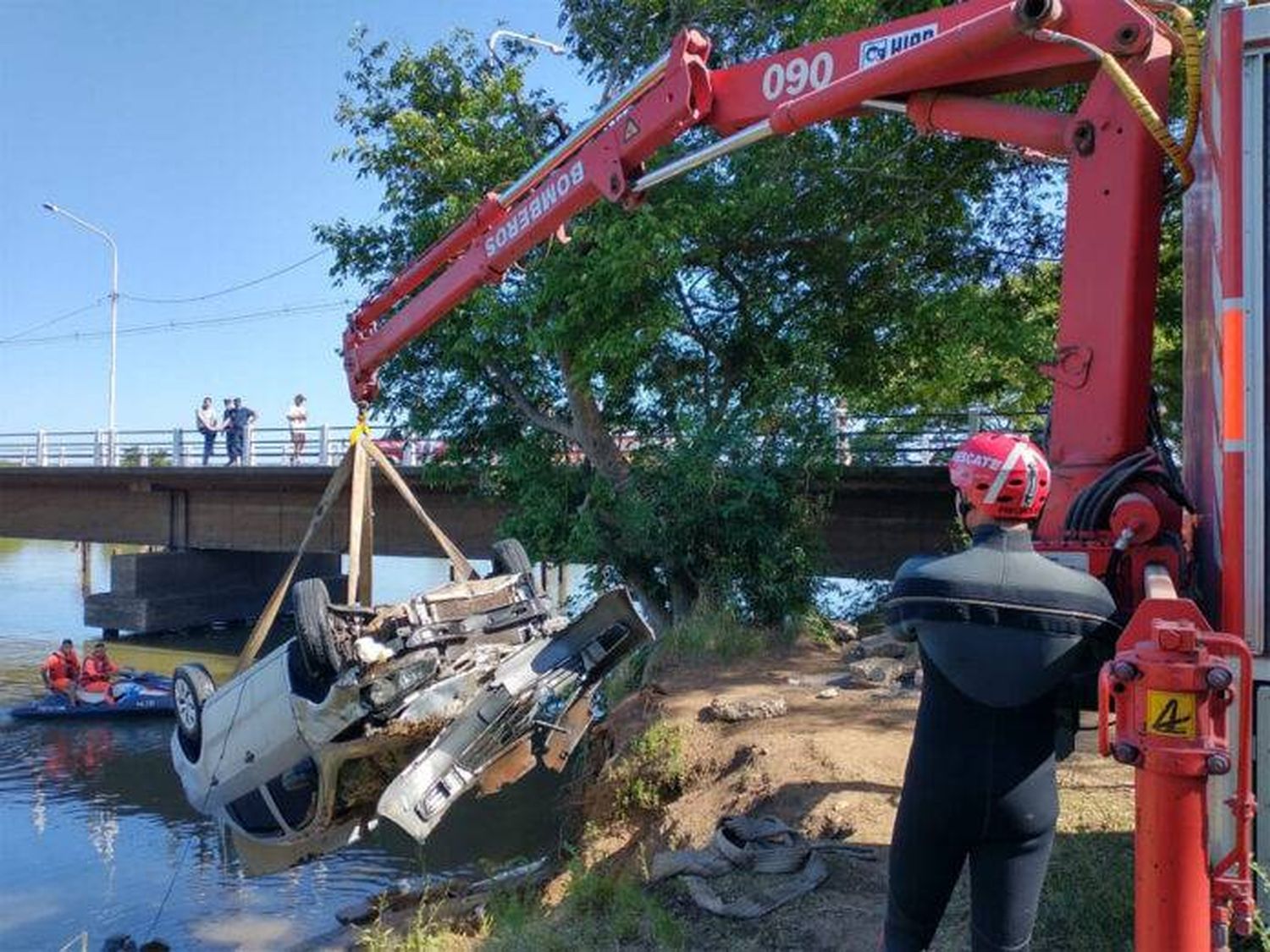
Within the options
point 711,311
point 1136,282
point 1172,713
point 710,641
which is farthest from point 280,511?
point 1172,713

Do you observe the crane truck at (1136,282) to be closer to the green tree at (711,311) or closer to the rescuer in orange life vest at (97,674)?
the green tree at (711,311)

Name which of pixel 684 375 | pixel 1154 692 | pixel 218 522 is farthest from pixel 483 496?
pixel 1154 692

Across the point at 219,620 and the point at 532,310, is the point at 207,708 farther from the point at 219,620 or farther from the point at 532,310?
the point at 219,620

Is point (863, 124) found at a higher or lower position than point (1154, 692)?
higher

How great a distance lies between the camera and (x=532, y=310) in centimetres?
1402

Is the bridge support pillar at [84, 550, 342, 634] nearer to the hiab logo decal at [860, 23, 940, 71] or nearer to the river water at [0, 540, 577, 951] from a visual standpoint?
the river water at [0, 540, 577, 951]

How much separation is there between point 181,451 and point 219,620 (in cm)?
475

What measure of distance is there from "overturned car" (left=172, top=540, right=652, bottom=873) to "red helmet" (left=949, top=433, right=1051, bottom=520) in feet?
11.8

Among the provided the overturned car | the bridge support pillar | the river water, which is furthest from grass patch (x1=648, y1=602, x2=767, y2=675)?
the bridge support pillar

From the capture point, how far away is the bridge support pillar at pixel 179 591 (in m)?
26.3

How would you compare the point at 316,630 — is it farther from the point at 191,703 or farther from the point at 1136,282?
the point at 1136,282

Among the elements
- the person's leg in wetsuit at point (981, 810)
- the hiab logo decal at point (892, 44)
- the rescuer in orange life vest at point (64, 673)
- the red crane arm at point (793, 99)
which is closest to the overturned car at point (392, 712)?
the red crane arm at point (793, 99)

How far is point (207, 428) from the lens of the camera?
82.7 ft

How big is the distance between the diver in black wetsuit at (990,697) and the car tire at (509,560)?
166 inches
